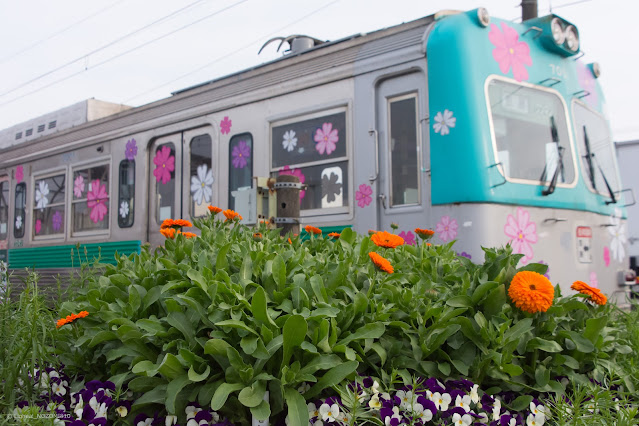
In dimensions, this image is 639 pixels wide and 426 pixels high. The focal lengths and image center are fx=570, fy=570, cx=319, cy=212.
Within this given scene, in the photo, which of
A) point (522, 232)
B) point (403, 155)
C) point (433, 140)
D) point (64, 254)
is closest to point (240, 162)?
point (403, 155)

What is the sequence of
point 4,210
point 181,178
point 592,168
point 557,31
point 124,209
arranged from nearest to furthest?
point 557,31 → point 592,168 → point 181,178 → point 124,209 → point 4,210

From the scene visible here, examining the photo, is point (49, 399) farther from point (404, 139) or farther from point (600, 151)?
point (600, 151)

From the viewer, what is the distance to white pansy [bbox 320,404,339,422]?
1711 mm

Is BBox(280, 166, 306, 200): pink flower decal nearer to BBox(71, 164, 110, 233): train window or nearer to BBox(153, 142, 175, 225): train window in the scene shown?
BBox(153, 142, 175, 225): train window

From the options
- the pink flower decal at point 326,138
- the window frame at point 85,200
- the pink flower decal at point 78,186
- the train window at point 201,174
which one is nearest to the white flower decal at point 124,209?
the window frame at point 85,200

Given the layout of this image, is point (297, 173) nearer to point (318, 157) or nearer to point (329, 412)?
point (318, 157)

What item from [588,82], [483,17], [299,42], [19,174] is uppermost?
[299,42]

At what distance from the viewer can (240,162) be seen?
17.6 feet

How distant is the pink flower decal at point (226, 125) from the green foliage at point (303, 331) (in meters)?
3.25

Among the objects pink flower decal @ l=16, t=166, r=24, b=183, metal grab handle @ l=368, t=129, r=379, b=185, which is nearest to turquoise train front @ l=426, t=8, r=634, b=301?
metal grab handle @ l=368, t=129, r=379, b=185

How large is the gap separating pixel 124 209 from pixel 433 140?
393 centimetres

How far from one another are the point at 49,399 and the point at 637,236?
10793 millimetres

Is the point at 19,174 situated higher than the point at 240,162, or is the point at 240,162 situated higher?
the point at 19,174

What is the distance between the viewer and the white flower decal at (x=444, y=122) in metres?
3.99
